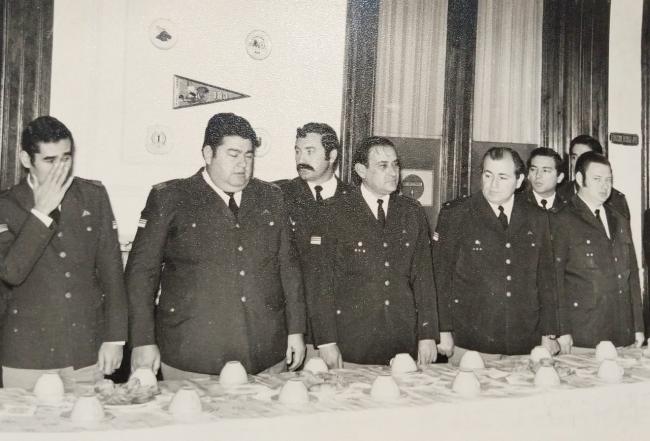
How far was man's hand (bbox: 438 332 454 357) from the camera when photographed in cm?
305

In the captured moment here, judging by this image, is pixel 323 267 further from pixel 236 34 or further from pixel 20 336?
pixel 236 34

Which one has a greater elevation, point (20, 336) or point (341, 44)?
point (341, 44)

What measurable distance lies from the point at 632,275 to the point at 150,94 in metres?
2.60

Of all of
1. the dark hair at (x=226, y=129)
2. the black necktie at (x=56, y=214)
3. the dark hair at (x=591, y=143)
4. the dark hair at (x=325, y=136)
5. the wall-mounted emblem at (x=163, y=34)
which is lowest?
the black necktie at (x=56, y=214)

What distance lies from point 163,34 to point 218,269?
5.48 ft

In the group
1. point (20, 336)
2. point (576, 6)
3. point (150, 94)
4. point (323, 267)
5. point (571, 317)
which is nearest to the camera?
point (20, 336)

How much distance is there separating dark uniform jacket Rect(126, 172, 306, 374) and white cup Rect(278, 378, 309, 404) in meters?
0.68

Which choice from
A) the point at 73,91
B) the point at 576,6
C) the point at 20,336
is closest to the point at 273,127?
the point at 73,91

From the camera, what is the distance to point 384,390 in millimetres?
2004

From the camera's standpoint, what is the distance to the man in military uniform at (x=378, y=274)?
2.92 m

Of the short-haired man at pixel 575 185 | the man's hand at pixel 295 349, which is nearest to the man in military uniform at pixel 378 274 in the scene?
the man's hand at pixel 295 349

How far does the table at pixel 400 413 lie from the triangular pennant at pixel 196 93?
6.47 ft

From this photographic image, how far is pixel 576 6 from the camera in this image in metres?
4.84

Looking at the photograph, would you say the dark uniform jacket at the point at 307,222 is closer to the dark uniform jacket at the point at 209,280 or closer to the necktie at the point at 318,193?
the necktie at the point at 318,193
